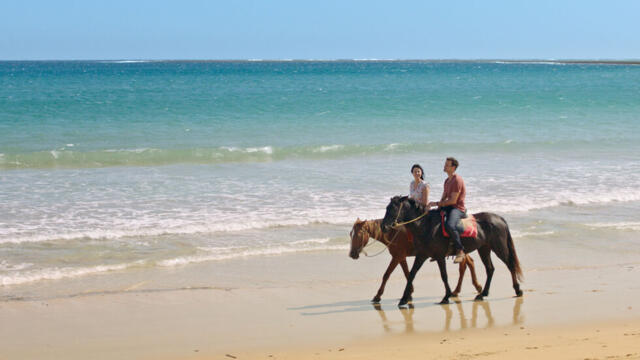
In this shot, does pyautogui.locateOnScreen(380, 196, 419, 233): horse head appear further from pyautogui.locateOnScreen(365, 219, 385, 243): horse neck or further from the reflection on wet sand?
the reflection on wet sand

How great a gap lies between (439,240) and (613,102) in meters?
42.6

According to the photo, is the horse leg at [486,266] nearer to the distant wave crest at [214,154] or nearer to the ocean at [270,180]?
the ocean at [270,180]

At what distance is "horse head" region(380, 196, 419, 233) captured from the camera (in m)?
9.52

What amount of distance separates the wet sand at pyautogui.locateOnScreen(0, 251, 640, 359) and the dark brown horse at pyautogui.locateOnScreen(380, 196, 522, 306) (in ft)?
0.97

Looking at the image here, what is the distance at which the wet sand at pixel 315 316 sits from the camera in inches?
308

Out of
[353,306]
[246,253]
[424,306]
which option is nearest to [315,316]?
[353,306]

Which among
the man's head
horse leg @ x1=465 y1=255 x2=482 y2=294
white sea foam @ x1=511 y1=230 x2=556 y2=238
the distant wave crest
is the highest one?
the man's head

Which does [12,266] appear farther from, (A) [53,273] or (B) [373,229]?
(B) [373,229]

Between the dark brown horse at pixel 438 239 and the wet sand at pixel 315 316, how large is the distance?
297 mm

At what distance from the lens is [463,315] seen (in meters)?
9.20

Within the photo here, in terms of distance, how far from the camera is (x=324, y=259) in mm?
12094

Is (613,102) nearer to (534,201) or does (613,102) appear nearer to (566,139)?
(566,139)

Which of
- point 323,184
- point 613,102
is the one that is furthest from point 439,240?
point 613,102

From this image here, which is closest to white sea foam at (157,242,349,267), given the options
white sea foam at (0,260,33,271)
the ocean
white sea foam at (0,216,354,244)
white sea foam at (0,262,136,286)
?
the ocean
